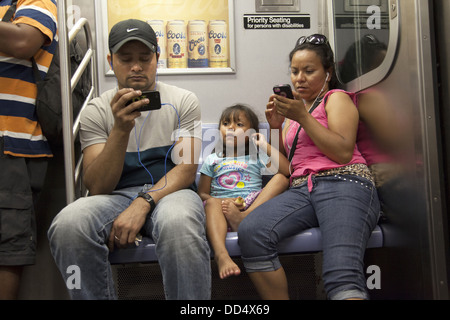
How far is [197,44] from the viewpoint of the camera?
2518 millimetres

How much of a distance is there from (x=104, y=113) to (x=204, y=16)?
3.95 feet

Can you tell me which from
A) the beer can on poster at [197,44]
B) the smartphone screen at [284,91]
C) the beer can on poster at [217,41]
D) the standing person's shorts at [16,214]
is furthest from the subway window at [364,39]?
the standing person's shorts at [16,214]

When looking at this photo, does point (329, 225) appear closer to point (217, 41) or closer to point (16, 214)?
point (16, 214)

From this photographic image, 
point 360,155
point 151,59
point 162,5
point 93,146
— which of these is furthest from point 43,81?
point 360,155

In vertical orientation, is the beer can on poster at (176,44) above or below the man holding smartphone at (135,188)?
above

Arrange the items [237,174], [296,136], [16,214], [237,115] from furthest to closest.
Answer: [237,115]
[237,174]
[296,136]
[16,214]

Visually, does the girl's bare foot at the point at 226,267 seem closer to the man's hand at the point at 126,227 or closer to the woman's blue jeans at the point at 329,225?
the woman's blue jeans at the point at 329,225

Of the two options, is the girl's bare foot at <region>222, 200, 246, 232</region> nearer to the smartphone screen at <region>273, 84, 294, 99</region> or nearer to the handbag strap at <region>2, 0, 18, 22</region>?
the smartphone screen at <region>273, 84, 294, 99</region>

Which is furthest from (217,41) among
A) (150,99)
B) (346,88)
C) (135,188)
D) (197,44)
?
(135,188)

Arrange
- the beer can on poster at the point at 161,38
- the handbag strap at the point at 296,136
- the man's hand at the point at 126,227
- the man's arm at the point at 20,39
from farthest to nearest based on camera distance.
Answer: the beer can on poster at the point at 161,38
the handbag strap at the point at 296,136
the man's arm at the point at 20,39
the man's hand at the point at 126,227

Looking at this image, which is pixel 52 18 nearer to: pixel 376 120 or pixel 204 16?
pixel 204 16

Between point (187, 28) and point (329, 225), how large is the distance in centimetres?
170

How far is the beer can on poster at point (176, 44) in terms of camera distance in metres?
2.50

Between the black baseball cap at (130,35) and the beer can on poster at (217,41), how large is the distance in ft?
2.92
